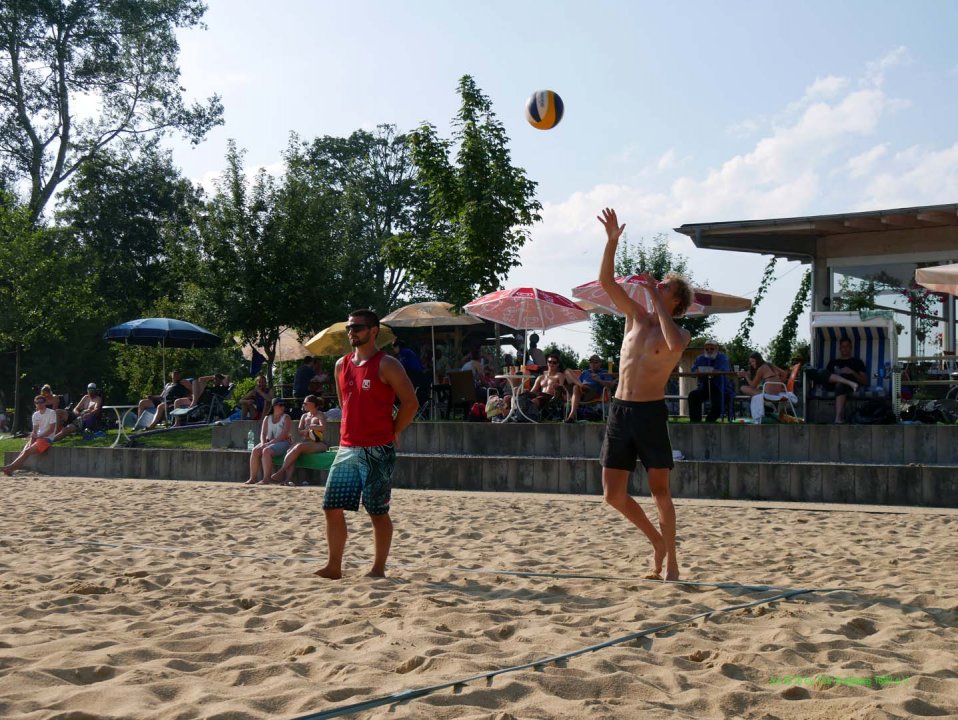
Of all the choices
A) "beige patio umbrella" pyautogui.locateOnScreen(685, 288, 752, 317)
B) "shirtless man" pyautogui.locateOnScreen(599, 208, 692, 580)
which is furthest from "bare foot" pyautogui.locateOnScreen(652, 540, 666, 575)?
"beige patio umbrella" pyautogui.locateOnScreen(685, 288, 752, 317)

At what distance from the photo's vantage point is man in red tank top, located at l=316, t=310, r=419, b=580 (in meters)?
5.97

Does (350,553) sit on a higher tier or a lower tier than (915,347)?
lower

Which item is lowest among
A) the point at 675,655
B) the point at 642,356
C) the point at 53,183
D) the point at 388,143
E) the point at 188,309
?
the point at 675,655

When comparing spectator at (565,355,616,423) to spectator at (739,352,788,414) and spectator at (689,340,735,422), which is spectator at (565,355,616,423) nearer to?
spectator at (689,340,735,422)

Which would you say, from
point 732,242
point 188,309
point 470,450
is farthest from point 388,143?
point 470,450

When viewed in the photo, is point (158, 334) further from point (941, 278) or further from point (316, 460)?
point (941, 278)

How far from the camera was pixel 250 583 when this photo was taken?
19.1 ft

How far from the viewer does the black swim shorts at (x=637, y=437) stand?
19.3ft

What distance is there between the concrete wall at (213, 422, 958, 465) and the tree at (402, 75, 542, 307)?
4551 mm

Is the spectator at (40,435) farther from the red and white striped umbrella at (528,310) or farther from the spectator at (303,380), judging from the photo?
the red and white striped umbrella at (528,310)

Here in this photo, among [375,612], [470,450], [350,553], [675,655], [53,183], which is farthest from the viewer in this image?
[53,183]

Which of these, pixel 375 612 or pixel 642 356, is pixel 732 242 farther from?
pixel 375 612

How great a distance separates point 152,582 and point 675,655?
10.1ft

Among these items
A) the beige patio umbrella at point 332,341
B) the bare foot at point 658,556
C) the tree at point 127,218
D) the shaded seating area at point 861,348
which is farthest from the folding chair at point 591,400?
the tree at point 127,218
